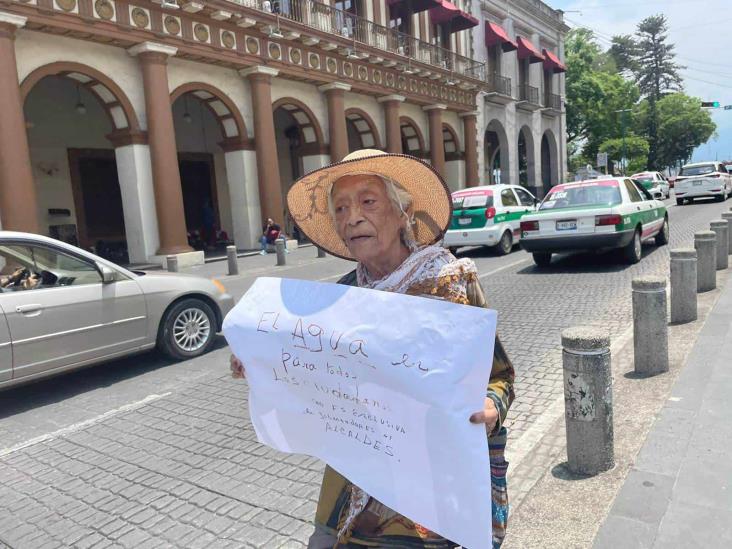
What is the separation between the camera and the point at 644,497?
2.85m

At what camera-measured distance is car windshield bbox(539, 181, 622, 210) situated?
34.4 feet

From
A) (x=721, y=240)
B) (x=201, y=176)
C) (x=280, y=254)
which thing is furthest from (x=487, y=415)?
(x=201, y=176)

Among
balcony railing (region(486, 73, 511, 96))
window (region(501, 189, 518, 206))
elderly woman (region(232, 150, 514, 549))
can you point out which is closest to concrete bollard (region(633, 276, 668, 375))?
elderly woman (region(232, 150, 514, 549))

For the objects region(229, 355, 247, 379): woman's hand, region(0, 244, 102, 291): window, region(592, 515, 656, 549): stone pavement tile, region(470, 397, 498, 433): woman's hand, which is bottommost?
region(592, 515, 656, 549): stone pavement tile

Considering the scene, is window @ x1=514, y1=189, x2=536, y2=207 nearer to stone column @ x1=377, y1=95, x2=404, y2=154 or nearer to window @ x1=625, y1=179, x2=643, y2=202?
window @ x1=625, y1=179, x2=643, y2=202

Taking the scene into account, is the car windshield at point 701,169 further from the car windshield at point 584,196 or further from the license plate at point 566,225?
the license plate at point 566,225

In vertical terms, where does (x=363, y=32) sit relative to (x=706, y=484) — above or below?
above

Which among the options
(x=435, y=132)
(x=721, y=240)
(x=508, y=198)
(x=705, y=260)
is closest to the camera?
(x=705, y=260)

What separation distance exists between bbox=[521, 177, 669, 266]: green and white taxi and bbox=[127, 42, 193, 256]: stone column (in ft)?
33.6

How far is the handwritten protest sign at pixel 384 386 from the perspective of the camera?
1.44 meters

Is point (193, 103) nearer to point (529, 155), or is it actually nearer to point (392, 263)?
point (392, 263)

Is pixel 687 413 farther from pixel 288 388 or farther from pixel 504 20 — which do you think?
pixel 504 20

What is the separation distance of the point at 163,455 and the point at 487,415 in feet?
10.5

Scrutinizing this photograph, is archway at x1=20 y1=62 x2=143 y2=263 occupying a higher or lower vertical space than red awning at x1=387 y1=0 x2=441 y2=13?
lower
